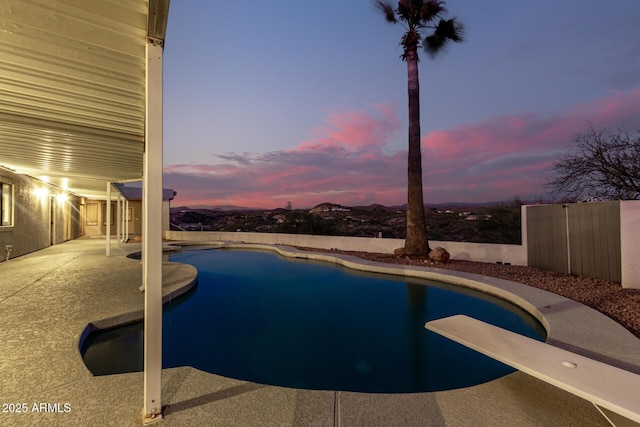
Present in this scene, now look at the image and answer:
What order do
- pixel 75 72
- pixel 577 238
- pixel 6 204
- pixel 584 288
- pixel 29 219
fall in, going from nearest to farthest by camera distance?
pixel 75 72
pixel 584 288
pixel 577 238
pixel 6 204
pixel 29 219

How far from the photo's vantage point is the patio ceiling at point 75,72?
222cm

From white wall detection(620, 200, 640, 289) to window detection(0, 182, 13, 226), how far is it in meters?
15.5

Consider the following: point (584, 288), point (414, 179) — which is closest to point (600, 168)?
point (414, 179)

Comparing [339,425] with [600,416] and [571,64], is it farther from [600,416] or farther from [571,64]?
[571,64]

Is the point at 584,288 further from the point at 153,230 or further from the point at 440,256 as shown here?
the point at 153,230

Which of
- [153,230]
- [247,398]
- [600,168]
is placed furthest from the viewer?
[600,168]

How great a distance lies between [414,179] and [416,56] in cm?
429

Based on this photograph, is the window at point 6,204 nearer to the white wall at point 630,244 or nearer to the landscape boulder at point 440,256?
the landscape boulder at point 440,256

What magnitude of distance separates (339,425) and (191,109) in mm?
14769

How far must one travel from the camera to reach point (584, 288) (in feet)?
19.6

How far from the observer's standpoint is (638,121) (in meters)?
8.97

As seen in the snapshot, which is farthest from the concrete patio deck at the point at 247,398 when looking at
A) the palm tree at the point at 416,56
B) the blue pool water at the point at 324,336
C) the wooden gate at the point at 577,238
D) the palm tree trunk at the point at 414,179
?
the palm tree at the point at 416,56

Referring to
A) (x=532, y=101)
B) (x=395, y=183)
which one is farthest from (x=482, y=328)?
(x=395, y=183)

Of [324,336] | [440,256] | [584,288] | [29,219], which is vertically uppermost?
[29,219]
